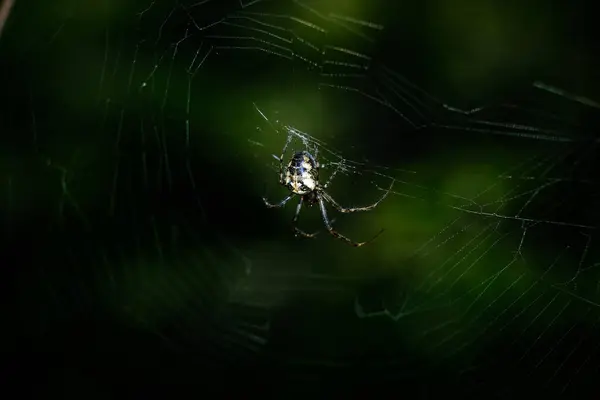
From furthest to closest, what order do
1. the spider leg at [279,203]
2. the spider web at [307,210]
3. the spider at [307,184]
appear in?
the spider leg at [279,203] < the spider at [307,184] < the spider web at [307,210]

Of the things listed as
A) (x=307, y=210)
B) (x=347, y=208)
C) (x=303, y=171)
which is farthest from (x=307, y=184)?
(x=307, y=210)

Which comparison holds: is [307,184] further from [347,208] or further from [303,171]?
[347,208]

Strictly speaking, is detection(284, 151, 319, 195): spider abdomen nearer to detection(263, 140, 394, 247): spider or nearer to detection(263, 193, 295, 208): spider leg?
detection(263, 140, 394, 247): spider

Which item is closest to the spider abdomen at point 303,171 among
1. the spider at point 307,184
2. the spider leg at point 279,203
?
the spider at point 307,184

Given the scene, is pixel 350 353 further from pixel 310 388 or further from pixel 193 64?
pixel 193 64

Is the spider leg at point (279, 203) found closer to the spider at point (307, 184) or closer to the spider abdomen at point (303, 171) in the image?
the spider at point (307, 184)
